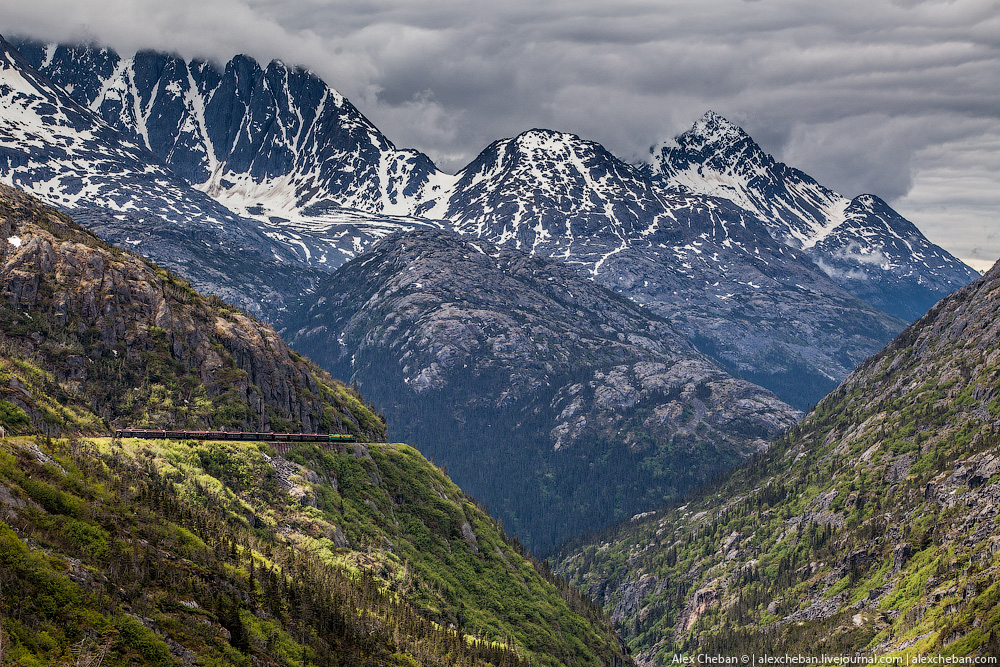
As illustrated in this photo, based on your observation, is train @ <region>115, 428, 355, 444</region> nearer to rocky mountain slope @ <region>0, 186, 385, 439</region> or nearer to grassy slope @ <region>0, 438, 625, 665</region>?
grassy slope @ <region>0, 438, 625, 665</region>

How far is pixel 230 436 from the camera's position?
529ft

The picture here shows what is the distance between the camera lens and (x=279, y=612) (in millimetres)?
96062

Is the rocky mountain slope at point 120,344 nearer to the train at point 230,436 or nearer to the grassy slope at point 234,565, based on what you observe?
the train at point 230,436

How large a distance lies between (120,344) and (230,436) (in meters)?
29.4

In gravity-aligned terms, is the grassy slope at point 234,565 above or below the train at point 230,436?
below

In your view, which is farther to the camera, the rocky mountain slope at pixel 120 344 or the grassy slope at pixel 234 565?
the rocky mountain slope at pixel 120 344

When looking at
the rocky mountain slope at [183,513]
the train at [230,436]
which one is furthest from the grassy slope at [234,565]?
the train at [230,436]

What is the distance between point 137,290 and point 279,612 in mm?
105821

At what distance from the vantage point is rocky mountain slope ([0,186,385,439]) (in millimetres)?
154500

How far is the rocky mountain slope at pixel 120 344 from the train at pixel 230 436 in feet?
16.5

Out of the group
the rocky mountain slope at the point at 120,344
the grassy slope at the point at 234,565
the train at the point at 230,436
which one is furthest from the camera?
the rocky mountain slope at the point at 120,344

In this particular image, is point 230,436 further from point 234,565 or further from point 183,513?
point 234,565

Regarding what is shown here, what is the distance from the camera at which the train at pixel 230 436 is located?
14600cm

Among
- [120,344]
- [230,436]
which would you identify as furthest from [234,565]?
[120,344]
